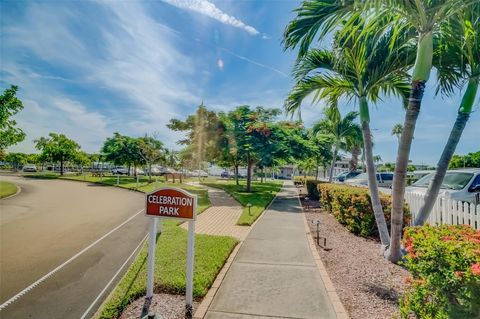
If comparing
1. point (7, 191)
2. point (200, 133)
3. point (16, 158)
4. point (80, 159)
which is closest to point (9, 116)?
point (7, 191)

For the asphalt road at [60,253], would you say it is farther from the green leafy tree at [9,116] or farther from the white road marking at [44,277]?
the green leafy tree at [9,116]

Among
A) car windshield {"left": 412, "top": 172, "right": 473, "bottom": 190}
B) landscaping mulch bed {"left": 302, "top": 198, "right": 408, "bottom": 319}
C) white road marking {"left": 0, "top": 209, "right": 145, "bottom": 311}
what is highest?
car windshield {"left": 412, "top": 172, "right": 473, "bottom": 190}

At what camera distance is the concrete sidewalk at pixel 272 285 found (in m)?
3.93

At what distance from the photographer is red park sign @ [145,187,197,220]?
13.5ft

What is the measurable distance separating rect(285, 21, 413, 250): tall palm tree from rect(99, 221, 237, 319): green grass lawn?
12.9ft

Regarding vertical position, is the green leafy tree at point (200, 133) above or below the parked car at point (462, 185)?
above

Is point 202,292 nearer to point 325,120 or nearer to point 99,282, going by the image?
point 99,282

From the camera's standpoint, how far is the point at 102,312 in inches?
156

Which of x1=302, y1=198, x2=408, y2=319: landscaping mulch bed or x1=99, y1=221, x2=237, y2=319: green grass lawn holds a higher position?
x1=302, y1=198, x2=408, y2=319: landscaping mulch bed

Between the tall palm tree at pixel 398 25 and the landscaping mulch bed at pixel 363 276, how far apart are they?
64cm

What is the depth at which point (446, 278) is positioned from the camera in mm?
2527

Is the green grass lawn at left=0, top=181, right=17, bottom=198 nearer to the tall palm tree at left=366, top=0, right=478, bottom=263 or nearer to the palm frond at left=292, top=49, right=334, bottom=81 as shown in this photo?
the palm frond at left=292, top=49, right=334, bottom=81

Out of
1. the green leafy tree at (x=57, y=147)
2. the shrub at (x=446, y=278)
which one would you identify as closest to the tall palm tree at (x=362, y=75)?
the shrub at (x=446, y=278)

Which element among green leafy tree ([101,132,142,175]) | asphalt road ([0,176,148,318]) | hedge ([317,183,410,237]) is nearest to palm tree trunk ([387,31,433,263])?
hedge ([317,183,410,237])
